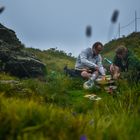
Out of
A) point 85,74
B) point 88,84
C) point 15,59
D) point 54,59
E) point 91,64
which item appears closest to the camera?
point 88,84

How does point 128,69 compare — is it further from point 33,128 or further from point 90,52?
point 33,128

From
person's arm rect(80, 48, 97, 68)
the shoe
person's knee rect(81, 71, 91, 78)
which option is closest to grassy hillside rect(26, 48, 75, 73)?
person's knee rect(81, 71, 91, 78)

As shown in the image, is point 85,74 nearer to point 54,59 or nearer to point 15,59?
point 15,59

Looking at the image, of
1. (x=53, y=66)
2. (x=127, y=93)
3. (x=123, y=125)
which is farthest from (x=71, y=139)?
(x=53, y=66)

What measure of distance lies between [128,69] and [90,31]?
152 cm

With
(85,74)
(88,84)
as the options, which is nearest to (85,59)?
(85,74)

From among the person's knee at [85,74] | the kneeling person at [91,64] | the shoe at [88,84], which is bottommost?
the shoe at [88,84]

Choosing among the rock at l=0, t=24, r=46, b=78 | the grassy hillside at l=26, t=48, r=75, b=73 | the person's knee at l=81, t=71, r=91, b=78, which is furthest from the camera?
the grassy hillside at l=26, t=48, r=75, b=73

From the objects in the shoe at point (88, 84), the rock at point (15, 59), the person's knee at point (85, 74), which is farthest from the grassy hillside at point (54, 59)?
the shoe at point (88, 84)

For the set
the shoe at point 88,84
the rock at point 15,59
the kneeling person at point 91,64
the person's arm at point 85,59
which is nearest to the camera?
the shoe at point 88,84

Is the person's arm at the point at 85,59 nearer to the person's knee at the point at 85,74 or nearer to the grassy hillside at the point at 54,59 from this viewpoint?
the person's knee at the point at 85,74

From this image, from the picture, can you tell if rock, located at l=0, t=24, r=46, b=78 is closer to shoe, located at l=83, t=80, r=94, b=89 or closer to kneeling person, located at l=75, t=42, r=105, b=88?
kneeling person, located at l=75, t=42, r=105, b=88

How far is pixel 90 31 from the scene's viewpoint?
55.5ft

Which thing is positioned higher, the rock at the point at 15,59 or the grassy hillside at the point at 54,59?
the grassy hillside at the point at 54,59
